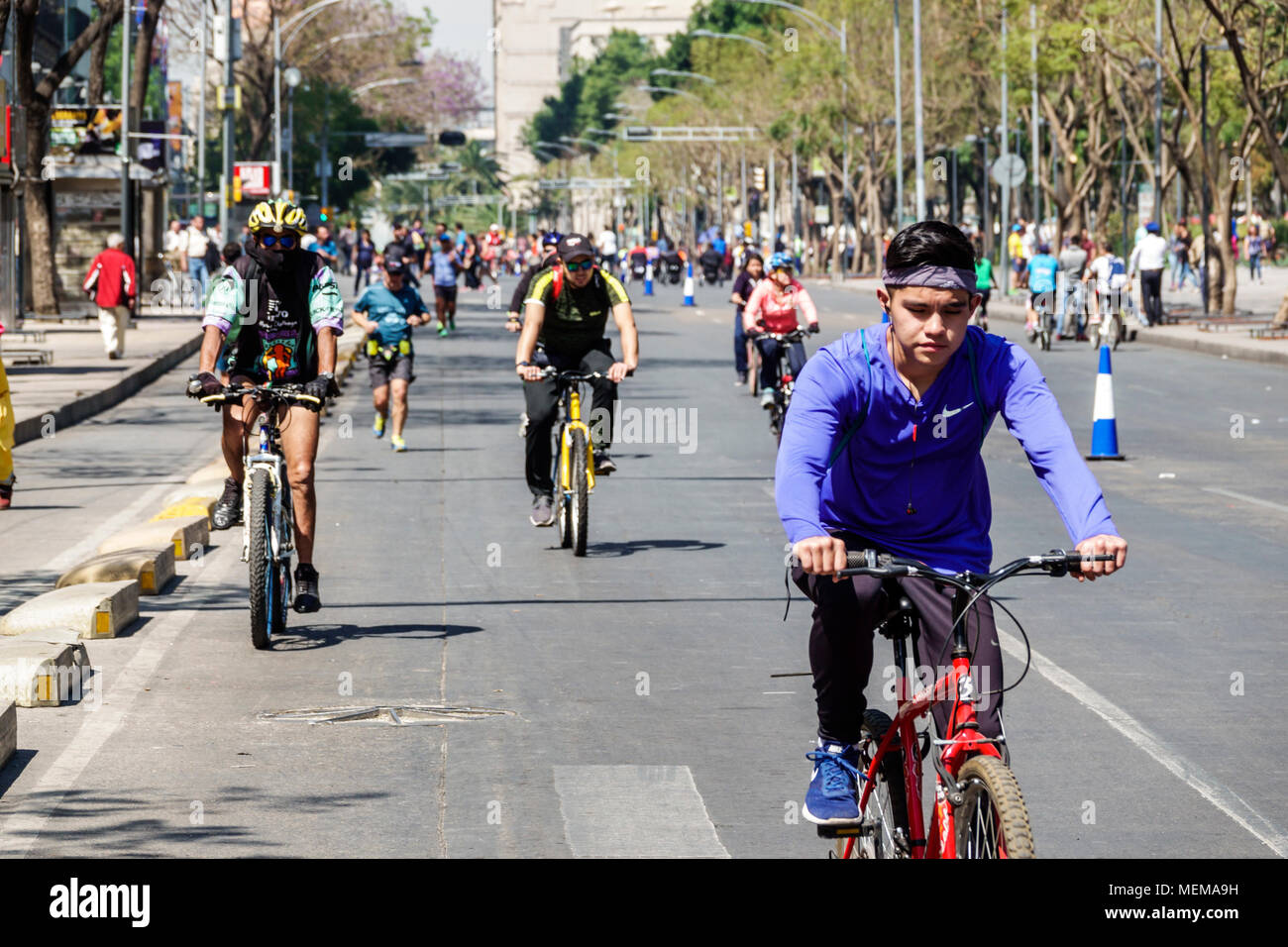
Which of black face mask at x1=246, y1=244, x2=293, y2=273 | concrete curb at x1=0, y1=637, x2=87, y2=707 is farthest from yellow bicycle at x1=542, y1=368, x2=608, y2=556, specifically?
concrete curb at x1=0, y1=637, x2=87, y2=707

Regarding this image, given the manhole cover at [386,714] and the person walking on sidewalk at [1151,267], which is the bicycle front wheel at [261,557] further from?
the person walking on sidewalk at [1151,267]

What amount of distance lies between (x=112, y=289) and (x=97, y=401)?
5.73 m

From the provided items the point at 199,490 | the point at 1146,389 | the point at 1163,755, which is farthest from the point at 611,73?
the point at 1163,755

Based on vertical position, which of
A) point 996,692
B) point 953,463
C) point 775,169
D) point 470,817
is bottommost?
point 470,817

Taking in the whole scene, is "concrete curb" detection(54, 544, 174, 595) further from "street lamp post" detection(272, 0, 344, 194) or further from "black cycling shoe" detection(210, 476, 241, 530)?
"street lamp post" detection(272, 0, 344, 194)

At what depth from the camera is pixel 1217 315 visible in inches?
1585

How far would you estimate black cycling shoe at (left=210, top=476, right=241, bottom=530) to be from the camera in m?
11.4

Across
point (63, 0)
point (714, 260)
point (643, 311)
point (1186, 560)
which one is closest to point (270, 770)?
point (1186, 560)

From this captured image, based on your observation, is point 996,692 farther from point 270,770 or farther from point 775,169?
point 775,169

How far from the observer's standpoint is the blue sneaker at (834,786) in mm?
5137

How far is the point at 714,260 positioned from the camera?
259 feet

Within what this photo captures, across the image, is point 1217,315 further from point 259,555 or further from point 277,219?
point 259,555

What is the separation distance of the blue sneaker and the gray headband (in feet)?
3.70
